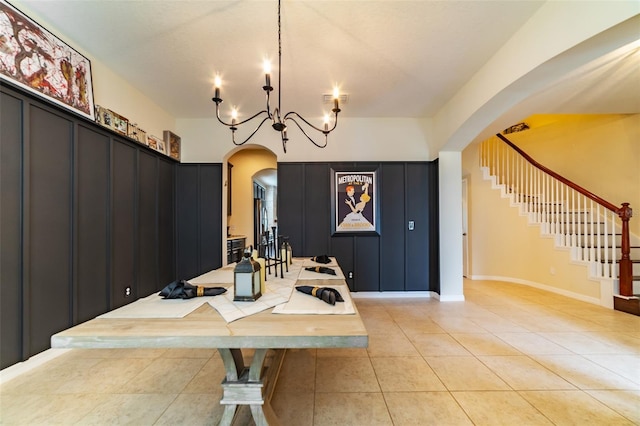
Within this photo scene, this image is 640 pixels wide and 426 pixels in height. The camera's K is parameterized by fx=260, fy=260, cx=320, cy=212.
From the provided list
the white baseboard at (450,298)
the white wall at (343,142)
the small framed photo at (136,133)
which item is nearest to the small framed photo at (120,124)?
the small framed photo at (136,133)

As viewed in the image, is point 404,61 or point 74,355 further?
point 404,61

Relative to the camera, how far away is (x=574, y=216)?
180 inches

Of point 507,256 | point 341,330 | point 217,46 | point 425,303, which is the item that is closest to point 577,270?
point 507,256

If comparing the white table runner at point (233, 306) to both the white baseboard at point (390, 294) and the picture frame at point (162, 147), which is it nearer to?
the white baseboard at point (390, 294)

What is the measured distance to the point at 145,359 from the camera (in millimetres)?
2420

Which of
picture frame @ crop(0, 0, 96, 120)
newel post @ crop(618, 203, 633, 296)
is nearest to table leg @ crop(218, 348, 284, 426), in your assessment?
picture frame @ crop(0, 0, 96, 120)

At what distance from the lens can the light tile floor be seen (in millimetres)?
1689

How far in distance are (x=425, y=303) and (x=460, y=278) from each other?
2.46 feet

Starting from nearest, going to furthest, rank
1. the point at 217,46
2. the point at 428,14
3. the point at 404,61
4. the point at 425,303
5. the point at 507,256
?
the point at 428,14, the point at 217,46, the point at 404,61, the point at 425,303, the point at 507,256

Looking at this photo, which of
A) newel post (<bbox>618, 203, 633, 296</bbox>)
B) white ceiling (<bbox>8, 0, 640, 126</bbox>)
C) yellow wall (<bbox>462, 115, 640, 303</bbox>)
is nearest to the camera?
white ceiling (<bbox>8, 0, 640, 126</bbox>)

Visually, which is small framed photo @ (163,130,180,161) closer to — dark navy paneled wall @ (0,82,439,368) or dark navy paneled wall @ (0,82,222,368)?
dark navy paneled wall @ (0,82,439,368)

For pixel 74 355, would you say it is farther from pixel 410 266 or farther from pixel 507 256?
pixel 507 256

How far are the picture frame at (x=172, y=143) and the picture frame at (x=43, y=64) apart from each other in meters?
1.40

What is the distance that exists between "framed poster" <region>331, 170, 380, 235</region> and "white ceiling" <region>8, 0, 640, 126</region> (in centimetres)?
123
